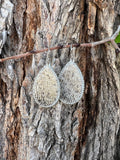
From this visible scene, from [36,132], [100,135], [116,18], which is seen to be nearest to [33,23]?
[116,18]

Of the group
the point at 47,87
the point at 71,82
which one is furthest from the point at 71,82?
the point at 47,87

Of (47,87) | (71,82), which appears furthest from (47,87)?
(71,82)

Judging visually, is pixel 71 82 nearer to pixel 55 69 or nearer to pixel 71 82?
pixel 71 82
